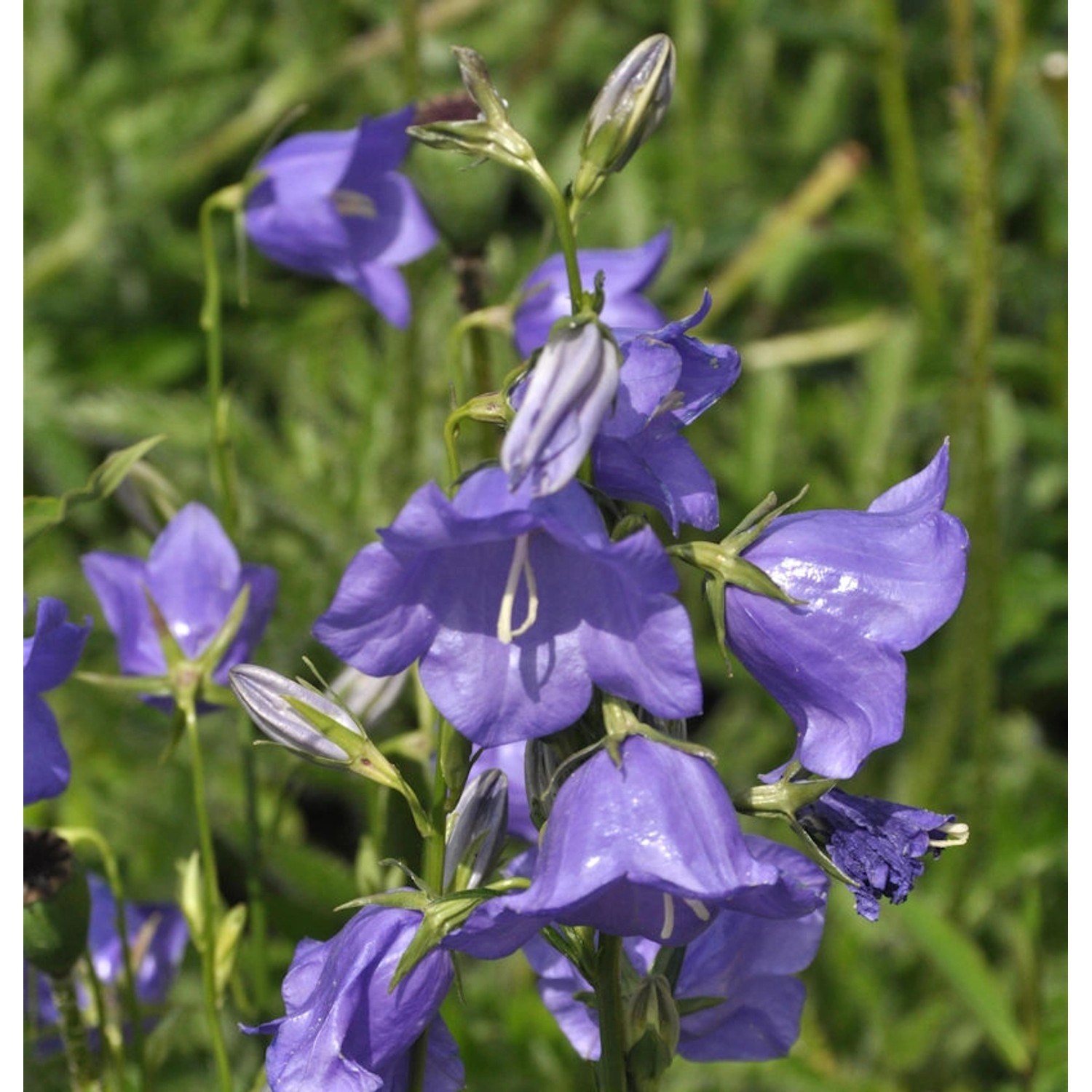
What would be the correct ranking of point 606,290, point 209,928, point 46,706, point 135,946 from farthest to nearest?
1. point 606,290
2. point 135,946
3. point 209,928
4. point 46,706

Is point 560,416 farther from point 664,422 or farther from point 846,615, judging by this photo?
point 846,615

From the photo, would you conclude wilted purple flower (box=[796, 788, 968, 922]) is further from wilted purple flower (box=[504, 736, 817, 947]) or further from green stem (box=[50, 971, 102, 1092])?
green stem (box=[50, 971, 102, 1092])

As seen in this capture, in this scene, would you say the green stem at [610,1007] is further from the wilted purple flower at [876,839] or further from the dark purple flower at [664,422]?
the dark purple flower at [664,422]

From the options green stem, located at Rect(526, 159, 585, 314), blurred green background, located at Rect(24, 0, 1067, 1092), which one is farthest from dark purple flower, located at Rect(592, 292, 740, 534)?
blurred green background, located at Rect(24, 0, 1067, 1092)

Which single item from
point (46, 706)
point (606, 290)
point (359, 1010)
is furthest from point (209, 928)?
point (606, 290)

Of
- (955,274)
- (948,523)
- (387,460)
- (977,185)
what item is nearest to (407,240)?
(387,460)

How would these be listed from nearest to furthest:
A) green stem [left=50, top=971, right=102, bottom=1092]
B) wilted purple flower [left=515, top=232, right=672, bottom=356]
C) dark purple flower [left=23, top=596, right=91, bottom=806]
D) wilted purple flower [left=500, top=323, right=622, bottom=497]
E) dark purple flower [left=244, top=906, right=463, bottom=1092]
→ wilted purple flower [left=500, top=323, right=622, bottom=497] → dark purple flower [left=244, top=906, right=463, bottom=1092] → dark purple flower [left=23, top=596, right=91, bottom=806] → green stem [left=50, top=971, right=102, bottom=1092] → wilted purple flower [left=515, top=232, right=672, bottom=356]

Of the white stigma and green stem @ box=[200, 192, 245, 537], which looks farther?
green stem @ box=[200, 192, 245, 537]

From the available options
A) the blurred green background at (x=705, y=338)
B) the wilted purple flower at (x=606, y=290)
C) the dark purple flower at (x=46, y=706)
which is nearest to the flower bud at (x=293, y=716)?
the dark purple flower at (x=46, y=706)

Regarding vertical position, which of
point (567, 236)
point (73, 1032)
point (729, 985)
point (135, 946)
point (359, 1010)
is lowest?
point (135, 946)
